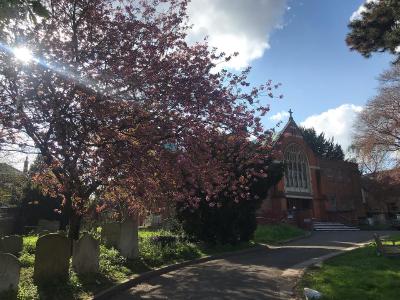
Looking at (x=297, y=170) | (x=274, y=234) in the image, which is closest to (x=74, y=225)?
(x=274, y=234)

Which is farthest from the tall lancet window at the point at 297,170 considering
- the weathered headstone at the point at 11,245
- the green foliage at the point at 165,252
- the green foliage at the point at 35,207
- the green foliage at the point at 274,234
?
the weathered headstone at the point at 11,245

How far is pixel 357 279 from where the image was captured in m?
10.5

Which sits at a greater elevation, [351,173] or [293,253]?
[351,173]

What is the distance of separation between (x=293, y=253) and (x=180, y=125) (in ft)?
35.2

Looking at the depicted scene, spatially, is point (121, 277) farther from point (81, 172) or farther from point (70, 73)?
point (70, 73)

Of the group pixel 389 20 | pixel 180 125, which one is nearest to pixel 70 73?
pixel 180 125

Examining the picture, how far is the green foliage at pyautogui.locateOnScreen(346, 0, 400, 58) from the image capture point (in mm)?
11078

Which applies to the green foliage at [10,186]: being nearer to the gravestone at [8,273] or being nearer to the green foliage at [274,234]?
the green foliage at [274,234]

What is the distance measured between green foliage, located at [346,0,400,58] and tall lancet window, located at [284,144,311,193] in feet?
109

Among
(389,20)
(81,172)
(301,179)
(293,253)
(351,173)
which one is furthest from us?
(351,173)

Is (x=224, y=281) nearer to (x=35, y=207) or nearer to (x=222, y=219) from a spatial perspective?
(x=222, y=219)

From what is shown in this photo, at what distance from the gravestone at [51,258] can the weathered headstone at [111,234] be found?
5.36m

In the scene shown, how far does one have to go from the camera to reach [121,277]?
11.7 metres

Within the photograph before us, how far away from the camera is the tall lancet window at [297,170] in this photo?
45312 mm
